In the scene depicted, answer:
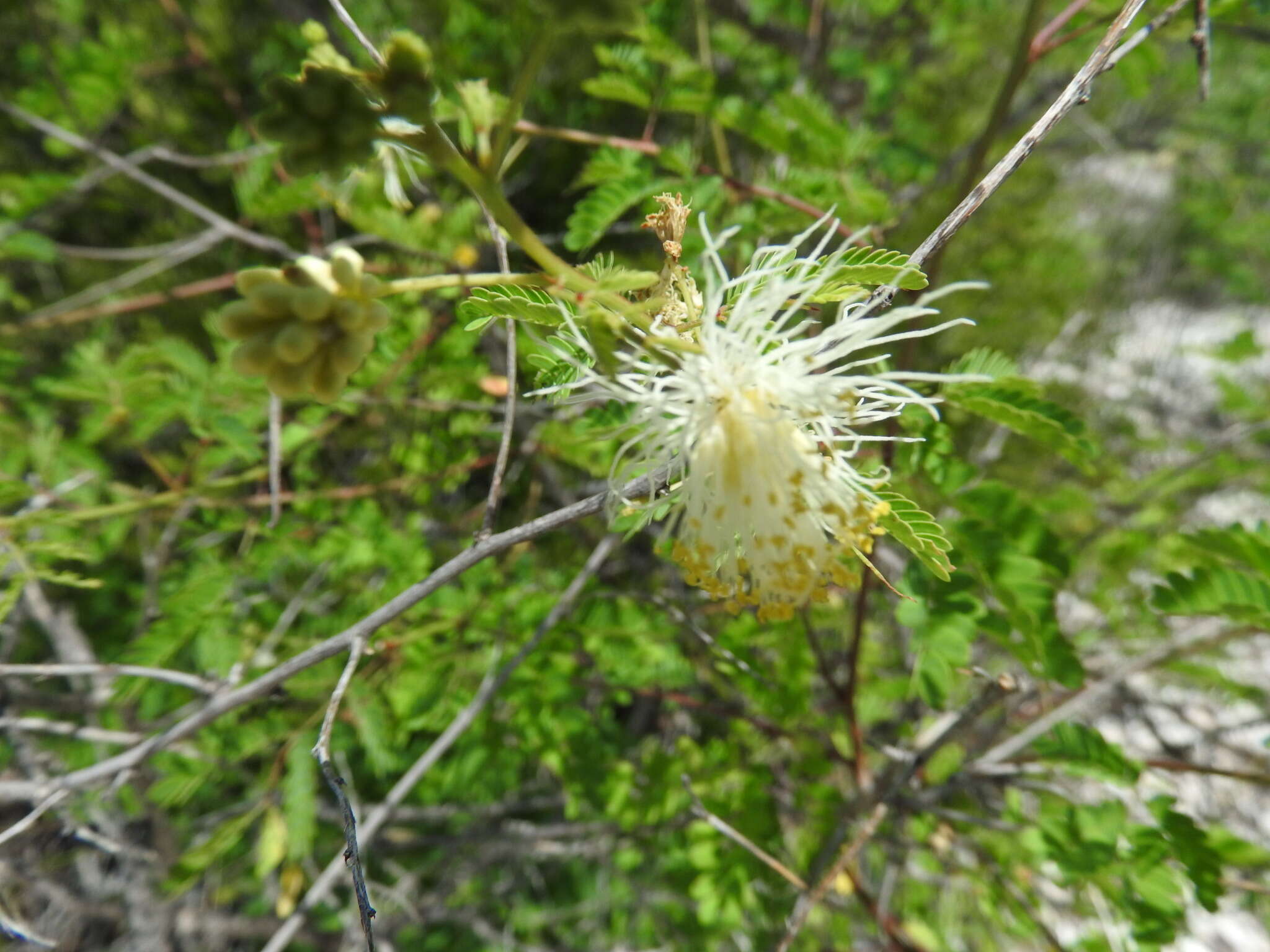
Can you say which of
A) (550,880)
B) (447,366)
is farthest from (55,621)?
(550,880)

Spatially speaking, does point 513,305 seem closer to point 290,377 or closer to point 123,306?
point 290,377

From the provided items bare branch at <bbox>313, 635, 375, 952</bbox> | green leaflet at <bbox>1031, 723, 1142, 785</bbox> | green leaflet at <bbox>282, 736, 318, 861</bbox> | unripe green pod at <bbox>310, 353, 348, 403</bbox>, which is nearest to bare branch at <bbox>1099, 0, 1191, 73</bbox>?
unripe green pod at <bbox>310, 353, 348, 403</bbox>

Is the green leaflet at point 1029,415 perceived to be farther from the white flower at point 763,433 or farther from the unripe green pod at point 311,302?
the unripe green pod at point 311,302

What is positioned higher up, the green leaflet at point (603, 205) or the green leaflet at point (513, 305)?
the green leaflet at point (603, 205)

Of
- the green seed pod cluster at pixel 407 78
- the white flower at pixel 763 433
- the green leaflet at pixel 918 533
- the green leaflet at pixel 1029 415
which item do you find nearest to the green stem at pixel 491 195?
the green seed pod cluster at pixel 407 78

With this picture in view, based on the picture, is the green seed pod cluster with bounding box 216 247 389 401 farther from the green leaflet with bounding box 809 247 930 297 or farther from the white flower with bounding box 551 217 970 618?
the green leaflet with bounding box 809 247 930 297
